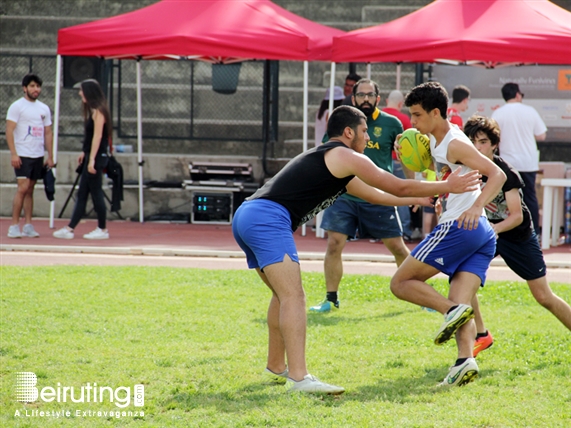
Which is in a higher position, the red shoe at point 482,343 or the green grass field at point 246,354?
the red shoe at point 482,343

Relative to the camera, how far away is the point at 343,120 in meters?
5.52

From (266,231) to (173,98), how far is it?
14231mm

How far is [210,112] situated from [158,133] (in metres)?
1.20

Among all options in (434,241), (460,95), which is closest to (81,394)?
(434,241)

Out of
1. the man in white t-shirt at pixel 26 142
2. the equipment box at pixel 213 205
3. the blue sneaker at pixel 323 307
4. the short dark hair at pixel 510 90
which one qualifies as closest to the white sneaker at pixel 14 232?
the man in white t-shirt at pixel 26 142

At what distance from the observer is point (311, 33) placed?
45.4ft

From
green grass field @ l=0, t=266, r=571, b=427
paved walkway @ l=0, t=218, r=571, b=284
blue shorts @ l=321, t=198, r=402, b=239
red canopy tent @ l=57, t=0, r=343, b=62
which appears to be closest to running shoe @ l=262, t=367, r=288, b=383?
green grass field @ l=0, t=266, r=571, b=427

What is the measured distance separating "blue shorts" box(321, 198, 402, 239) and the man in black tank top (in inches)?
103

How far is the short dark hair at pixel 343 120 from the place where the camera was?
551 centimetres

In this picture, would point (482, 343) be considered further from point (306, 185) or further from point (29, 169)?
point (29, 169)

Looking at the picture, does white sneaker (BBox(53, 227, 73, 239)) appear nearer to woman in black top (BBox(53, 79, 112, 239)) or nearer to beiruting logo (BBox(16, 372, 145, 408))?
woman in black top (BBox(53, 79, 112, 239))

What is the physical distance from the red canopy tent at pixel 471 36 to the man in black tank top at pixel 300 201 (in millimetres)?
6995

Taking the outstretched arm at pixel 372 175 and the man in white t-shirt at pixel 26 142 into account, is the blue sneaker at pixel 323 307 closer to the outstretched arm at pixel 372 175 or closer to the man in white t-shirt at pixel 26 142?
the outstretched arm at pixel 372 175

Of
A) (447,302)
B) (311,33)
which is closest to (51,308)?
(447,302)
